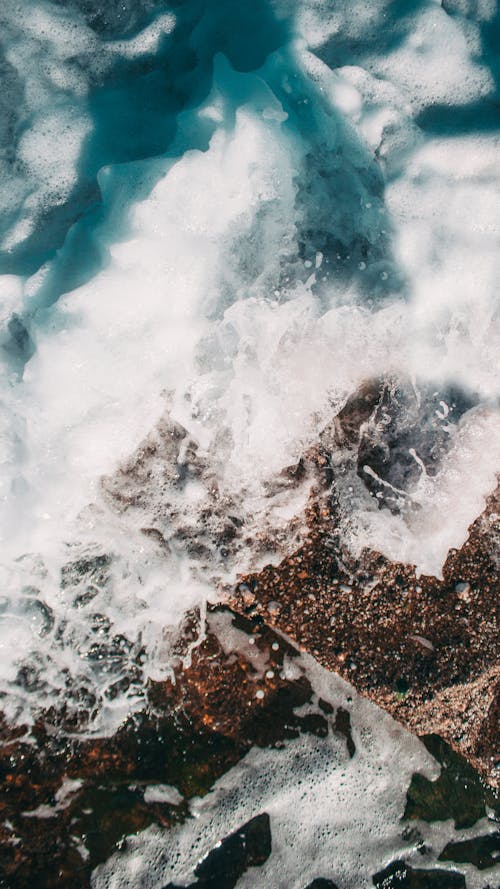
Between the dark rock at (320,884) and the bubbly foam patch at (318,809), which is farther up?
the bubbly foam patch at (318,809)

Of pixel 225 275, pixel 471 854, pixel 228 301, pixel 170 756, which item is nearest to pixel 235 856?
pixel 170 756

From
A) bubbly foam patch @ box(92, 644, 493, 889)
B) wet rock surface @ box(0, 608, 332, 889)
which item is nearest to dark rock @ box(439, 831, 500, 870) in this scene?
bubbly foam patch @ box(92, 644, 493, 889)

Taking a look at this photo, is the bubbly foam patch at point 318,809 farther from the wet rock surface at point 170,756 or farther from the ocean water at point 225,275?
the ocean water at point 225,275

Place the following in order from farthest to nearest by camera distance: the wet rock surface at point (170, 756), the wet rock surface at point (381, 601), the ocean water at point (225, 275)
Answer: the wet rock surface at point (170, 756)
the wet rock surface at point (381, 601)
the ocean water at point (225, 275)

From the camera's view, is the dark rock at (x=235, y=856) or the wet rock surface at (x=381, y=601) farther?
the dark rock at (x=235, y=856)

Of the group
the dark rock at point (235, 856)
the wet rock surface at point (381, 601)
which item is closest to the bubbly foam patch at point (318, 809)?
the dark rock at point (235, 856)
